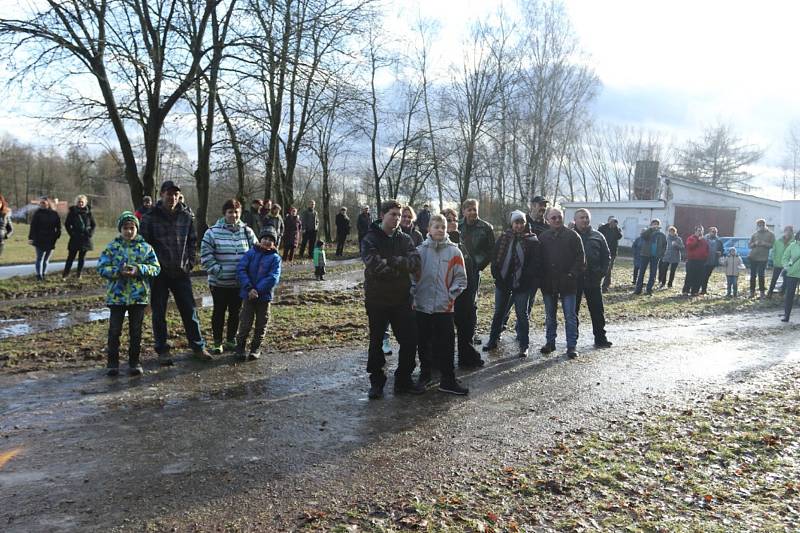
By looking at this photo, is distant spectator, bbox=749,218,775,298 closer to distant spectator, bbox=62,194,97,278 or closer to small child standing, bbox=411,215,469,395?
small child standing, bbox=411,215,469,395

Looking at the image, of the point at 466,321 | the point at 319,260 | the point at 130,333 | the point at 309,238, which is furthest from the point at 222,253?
the point at 309,238

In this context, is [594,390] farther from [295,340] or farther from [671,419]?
[295,340]

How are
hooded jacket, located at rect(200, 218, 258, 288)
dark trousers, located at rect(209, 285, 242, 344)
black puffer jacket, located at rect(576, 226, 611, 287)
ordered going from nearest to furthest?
hooded jacket, located at rect(200, 218, 258, 288), dark trousers, located at rect(209, 285, 242, 344), black puffer jacket, located at rect(576, 226, 611, 287)

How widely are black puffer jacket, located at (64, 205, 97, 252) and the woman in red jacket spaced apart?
633 inches

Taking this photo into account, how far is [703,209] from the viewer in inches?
1308

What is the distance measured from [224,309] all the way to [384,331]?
2.89 m

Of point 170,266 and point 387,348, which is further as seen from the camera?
point 387,348

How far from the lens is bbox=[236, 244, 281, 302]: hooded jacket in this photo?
7.04 meters

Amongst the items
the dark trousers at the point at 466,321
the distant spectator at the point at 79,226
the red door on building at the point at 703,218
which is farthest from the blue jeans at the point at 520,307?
the red door on building at the point at 703,218

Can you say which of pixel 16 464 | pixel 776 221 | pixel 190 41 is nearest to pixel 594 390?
pixel 16 464

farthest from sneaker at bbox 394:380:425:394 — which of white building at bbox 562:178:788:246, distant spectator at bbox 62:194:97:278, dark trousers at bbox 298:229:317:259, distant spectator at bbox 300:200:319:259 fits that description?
white building at bbox 562:178:788:246

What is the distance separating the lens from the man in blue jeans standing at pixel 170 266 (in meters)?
6.90

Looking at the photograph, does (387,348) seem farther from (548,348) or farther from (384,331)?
(548,348)

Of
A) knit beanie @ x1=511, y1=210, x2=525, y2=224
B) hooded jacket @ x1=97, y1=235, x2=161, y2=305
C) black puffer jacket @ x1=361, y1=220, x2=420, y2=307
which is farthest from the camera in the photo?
knit beanie @ x1=511, y1=210, x2=525, y2=224
